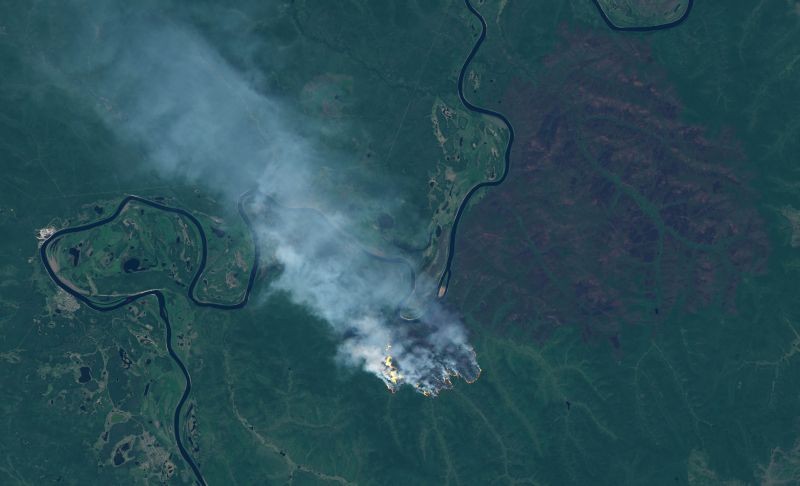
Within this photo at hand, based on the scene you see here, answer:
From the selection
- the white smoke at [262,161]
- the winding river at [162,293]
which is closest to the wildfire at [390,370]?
the white smoke at [262,161]

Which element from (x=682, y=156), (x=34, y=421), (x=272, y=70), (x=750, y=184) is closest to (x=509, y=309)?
(x=682, y=156)

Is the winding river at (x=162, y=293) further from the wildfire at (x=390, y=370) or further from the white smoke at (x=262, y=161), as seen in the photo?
the wildfire at (x=390, y=370)

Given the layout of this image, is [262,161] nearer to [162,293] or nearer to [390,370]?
[162,293]

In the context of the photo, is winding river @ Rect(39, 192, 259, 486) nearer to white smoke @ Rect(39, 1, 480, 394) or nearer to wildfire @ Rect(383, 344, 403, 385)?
white smoke @ Rect(39, 1, 480, 394)

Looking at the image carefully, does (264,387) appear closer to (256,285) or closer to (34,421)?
(256,285)

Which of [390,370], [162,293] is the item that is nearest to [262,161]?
[162,293]

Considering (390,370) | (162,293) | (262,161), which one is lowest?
(162,293)

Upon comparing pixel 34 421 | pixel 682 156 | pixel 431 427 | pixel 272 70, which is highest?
pixel 682 156

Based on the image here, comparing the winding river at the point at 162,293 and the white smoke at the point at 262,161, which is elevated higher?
the white smoke at the point at 262,161
